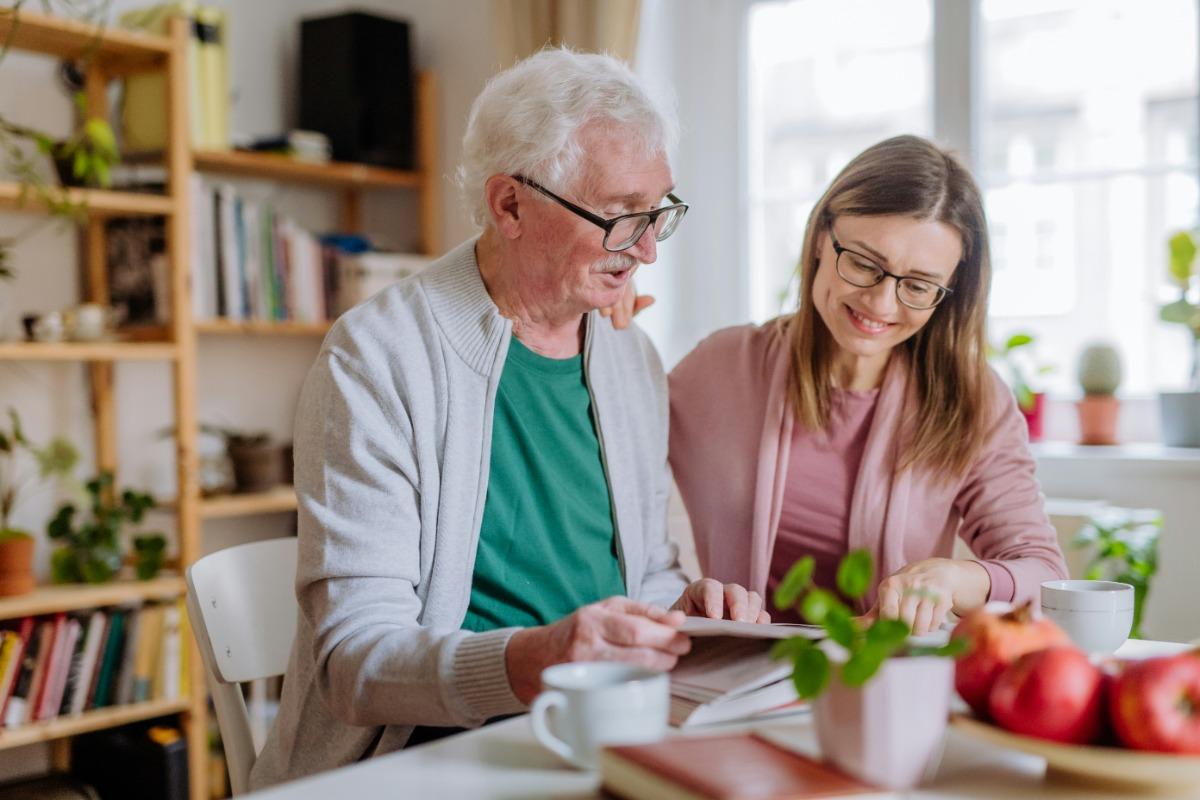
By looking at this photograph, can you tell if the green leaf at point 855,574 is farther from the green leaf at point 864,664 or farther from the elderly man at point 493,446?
the elderly man at point 493,446

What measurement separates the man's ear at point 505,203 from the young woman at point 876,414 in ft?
1.42

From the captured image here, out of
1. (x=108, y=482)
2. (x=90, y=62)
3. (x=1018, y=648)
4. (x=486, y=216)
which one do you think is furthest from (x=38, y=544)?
(x=1018, y=648)

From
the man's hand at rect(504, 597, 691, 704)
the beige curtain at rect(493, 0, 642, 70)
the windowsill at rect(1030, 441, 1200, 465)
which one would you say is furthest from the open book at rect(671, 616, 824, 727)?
the beige curtain at rect(493, 0, 642, 70)

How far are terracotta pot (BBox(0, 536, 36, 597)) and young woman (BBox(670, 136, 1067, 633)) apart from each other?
152cm

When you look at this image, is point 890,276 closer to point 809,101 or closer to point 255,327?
point 809,101

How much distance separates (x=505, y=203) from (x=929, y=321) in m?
0.64

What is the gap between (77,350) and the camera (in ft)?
8.47

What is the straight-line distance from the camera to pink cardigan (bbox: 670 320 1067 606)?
1.62 metres

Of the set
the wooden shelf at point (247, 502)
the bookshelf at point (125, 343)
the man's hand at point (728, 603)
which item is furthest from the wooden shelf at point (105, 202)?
the man's hand at point (728, 603)

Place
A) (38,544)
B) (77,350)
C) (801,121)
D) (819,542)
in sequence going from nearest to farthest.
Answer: (819,542) → (77,350) → (38,544) → (801,121)

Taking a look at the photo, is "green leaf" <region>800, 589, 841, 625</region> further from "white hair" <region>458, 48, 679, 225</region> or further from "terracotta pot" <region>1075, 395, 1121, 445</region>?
"terracotta pot" <region>1075, 395, 1121, 445</region>

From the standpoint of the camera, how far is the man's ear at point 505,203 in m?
1.53

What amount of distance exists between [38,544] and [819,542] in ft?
6.44

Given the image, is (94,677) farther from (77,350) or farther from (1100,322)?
(1100,322)
